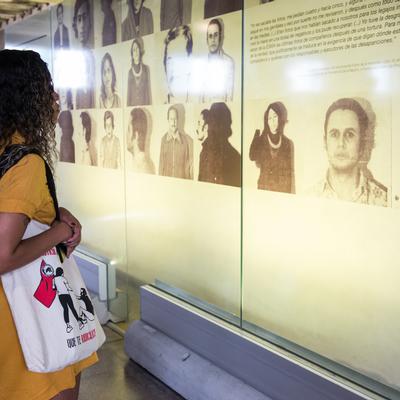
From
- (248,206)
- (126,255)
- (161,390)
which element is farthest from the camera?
(126,255)

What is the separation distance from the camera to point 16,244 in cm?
173

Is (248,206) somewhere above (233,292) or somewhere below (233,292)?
above

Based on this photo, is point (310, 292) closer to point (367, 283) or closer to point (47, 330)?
point (367, 283)

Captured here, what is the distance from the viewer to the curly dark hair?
185cm

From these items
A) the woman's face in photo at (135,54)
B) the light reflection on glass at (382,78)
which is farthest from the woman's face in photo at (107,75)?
the light reflection on glass at (382,78)

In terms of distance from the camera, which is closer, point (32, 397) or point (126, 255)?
point (32, 397)

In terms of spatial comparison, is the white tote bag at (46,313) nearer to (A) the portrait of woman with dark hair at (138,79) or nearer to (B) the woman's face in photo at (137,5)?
(A) the portrait of woman with dark hair at (138,79)

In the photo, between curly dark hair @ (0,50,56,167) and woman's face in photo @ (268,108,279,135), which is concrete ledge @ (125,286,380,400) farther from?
curly dark hair @ (0,50,56,167)

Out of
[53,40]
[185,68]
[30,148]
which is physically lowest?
[30,148]

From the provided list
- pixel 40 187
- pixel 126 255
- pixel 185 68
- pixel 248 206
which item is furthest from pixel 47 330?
pixel 126 255

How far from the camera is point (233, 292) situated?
356 centimetres

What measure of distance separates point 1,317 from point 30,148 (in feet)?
1.70

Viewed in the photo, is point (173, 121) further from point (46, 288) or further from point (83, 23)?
point (46, 288)

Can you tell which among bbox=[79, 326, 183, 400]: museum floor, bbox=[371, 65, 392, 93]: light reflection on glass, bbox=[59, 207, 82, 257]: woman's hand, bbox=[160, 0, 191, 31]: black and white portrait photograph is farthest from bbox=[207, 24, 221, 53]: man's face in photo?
bbox=[79, 326, 183, 400]: museum floor
